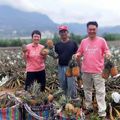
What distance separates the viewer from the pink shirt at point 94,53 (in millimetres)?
6602

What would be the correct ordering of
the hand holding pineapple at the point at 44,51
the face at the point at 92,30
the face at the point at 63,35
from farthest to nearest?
the hand holding pineapple at the point at 44,51
the face at the point at 63,35
the face at the point at 92,30

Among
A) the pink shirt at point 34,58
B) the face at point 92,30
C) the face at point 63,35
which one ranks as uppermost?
the face at point 92,30

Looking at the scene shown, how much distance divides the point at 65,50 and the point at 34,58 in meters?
0.67

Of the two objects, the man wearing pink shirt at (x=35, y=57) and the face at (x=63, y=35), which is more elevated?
the face at (x=63, y=35)

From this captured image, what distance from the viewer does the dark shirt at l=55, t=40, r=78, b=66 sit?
7.03m

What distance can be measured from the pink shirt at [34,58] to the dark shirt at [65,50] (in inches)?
15.4

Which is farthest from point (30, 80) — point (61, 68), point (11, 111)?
point (11, 111)

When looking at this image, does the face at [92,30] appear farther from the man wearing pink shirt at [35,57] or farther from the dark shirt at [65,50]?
the man wearing pink shirt at [35,57]

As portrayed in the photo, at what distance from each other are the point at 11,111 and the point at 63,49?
1.72 m

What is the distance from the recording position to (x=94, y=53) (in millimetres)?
6613

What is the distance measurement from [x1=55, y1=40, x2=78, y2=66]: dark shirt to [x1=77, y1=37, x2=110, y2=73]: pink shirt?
0.99ft

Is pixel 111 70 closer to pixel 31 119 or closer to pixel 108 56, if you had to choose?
pixel 108 56

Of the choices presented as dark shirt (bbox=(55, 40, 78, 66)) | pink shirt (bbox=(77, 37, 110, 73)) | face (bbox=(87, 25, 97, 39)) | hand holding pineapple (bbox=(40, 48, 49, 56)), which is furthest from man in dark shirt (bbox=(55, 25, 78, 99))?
face (bbox=(87, 25, 97, 39))

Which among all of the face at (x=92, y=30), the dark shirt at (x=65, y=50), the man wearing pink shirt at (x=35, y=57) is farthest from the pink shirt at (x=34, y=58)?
the face at (x=92, y=30)
